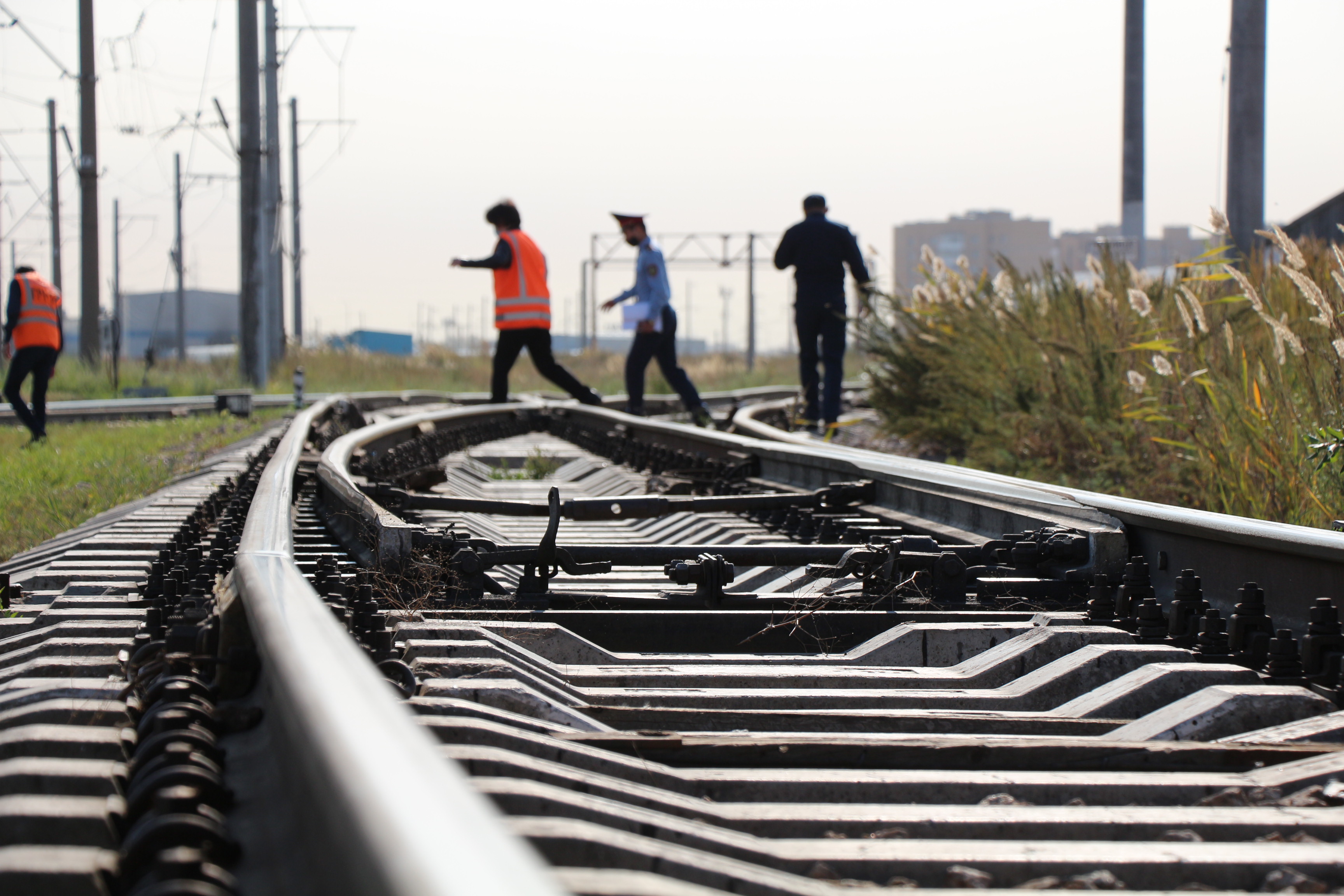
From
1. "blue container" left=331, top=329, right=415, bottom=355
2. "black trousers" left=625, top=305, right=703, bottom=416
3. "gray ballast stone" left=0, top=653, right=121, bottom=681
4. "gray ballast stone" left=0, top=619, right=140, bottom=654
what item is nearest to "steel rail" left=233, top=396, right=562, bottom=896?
"gray ballast stone" left=0, top=653, right=121, bottom=681

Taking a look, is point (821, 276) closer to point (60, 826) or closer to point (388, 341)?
point (60, 826)

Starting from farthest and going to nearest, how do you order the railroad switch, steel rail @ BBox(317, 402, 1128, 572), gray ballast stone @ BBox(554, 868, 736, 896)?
steel rail @ BBox(317, 402, 1128, 572) → the railroad switch → gray ballast stone @ BBox(554, 868, 736, 896)

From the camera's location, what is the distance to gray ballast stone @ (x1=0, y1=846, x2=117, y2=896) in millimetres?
1487

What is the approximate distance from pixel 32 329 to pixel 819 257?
768cm

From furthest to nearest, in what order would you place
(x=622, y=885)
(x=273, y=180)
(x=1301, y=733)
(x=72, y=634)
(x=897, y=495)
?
1. (x=273, y=180)
2. (x=897, y=495)
3. (x=72, y=634)
4. (x=1301, y=733)
5. (x=622, y=885)

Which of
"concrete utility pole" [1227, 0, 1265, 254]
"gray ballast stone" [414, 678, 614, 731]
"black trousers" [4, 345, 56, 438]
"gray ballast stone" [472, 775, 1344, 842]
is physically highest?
"concrete utility pole" [1227, 0, 1265, 254]

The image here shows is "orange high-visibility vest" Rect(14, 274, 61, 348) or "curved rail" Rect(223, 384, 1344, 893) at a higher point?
"orange high-visibility vest" Rect(14, 274, 61, 348)

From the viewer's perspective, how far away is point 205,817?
1.57 meters

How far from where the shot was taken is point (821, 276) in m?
11.1

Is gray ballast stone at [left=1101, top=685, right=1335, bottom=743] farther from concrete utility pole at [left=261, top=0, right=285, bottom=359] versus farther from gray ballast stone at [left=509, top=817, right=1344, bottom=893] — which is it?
concrete utility pole at [left=261, top=0, right=285, bottom=359]

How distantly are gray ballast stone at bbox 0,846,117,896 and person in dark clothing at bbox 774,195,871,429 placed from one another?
32.1 ft

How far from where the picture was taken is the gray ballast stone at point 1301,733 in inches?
90.0

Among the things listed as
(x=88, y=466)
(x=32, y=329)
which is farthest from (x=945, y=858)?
(x=32, y=329)

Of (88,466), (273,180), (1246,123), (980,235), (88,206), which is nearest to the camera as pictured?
(88,466)
